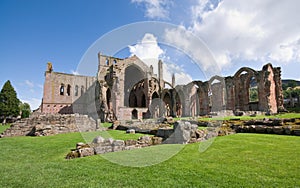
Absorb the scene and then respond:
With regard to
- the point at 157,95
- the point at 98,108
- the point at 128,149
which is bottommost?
the point at 128,149

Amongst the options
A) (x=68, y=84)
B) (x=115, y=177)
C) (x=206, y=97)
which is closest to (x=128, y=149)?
(x=115, y=177)

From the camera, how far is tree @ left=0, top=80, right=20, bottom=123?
130 ft

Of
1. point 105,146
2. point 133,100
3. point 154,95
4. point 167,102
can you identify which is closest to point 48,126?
point 105,146

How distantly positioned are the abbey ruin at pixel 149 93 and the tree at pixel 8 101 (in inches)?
329

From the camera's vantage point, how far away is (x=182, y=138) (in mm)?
6871

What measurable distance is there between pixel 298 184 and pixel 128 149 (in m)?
4.46

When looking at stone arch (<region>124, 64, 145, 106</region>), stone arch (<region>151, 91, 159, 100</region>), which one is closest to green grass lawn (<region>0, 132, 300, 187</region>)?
stone arch (<region>151, 91, 159, 100</region>)

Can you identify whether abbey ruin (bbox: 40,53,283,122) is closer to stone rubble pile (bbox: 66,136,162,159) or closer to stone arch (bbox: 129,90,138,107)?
stone arch (bbox: 129,90,138,107)

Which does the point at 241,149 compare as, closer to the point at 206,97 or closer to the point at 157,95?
the point at 206,97

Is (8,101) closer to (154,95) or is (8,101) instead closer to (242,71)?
(154,95)

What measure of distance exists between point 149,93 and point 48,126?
2381 cm

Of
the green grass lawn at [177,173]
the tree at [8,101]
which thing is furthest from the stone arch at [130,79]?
the green grass lawn at [177,173]

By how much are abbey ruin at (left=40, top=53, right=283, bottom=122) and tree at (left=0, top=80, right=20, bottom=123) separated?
8.36m

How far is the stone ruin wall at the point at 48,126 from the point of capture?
12720 millimetres
